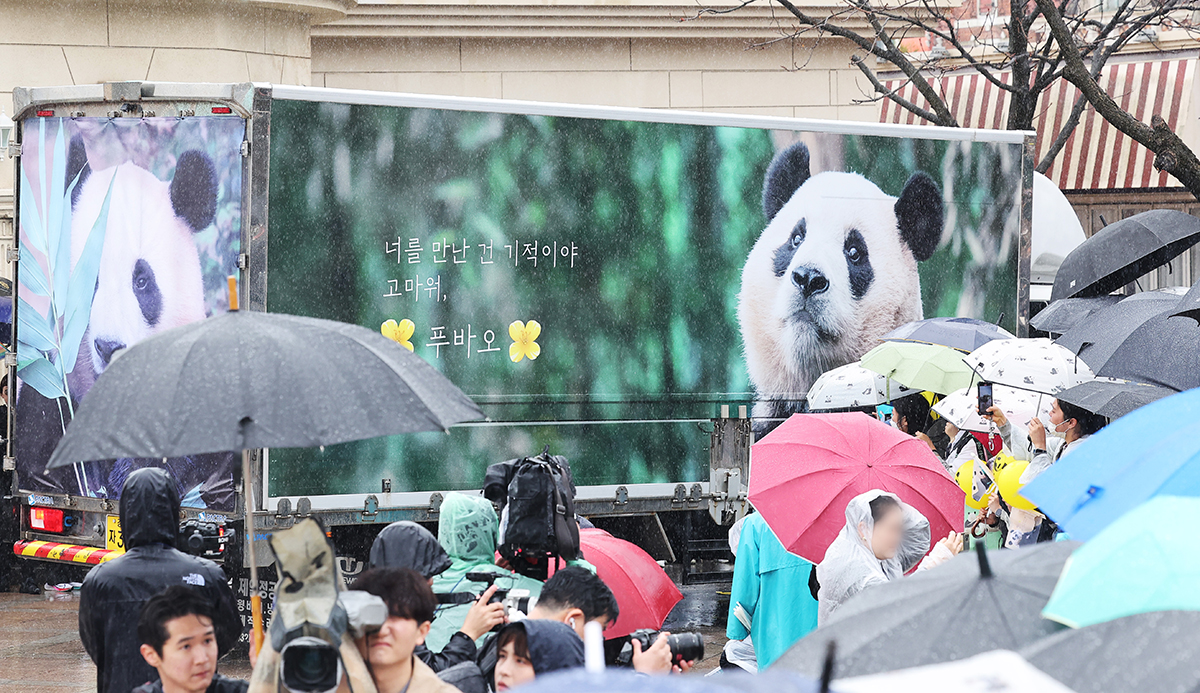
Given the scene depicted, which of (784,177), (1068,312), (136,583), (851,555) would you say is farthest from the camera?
(784,177)

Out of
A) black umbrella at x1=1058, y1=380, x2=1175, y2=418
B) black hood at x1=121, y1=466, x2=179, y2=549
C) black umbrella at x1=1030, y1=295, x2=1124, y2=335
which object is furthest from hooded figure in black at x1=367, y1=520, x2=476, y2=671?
black umbrella at x1=1030, y1=295, x2=1124, y2=335

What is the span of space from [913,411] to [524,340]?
2.78 metres

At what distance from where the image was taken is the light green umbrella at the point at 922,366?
9.84 metres

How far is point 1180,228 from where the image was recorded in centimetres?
961

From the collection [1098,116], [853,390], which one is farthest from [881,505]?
[1098,116]

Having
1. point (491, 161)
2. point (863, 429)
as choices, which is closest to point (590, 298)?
point (491, 161)

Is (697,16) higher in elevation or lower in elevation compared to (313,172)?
higher

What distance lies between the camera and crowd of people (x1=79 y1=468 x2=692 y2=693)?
3.85 metres

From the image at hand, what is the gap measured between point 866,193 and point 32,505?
248 inches

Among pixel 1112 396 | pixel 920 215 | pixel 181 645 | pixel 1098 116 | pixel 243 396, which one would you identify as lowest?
pixel 181 645

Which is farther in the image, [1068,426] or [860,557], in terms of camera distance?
[1068,426]

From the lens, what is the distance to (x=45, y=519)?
10.3 meters

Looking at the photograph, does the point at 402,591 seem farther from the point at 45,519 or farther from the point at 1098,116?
the point at 1098,116

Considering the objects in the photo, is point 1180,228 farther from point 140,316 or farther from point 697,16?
point 697,16
